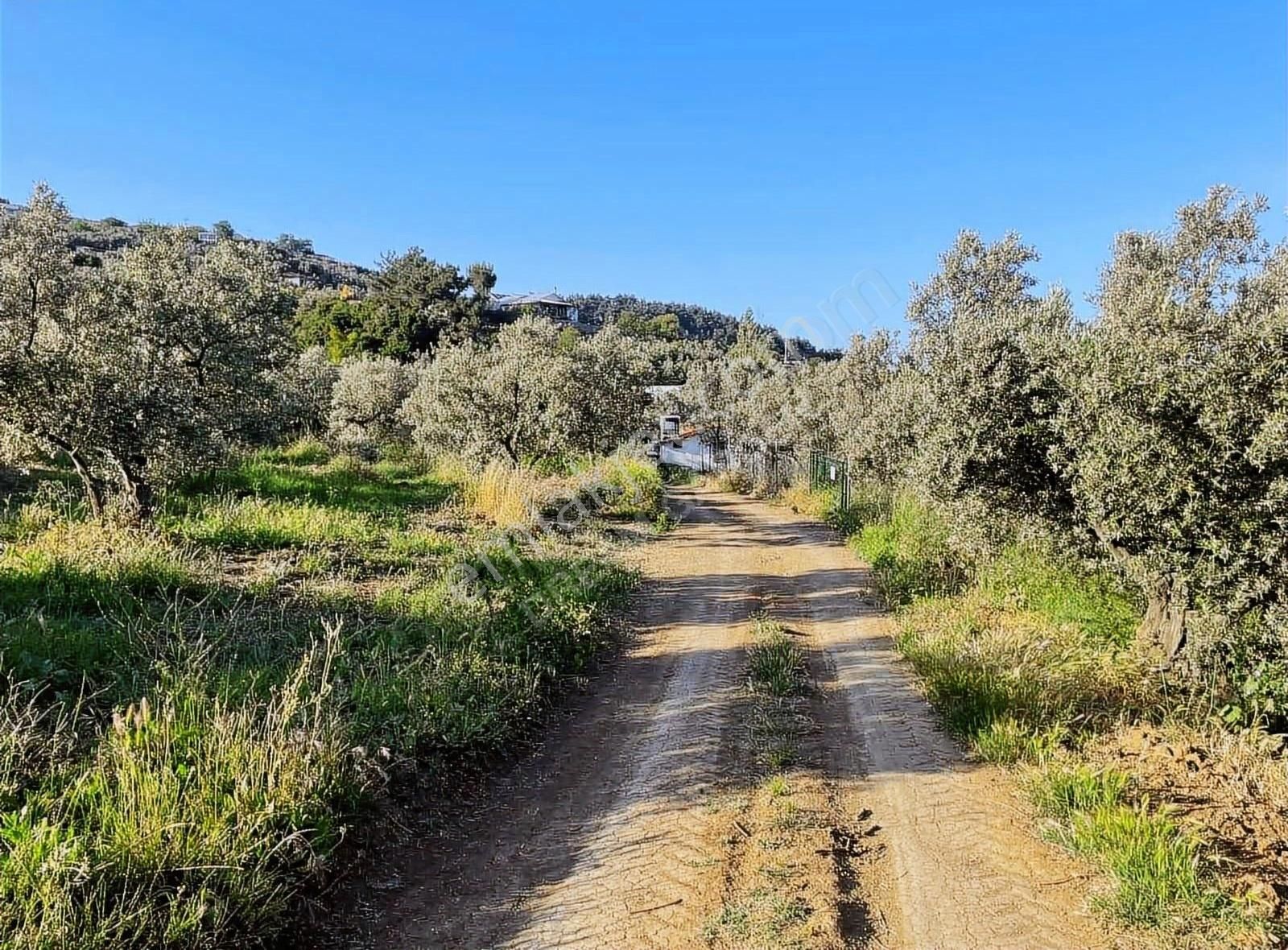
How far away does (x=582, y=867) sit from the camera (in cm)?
439

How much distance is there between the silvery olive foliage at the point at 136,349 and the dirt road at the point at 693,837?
7.63 meters

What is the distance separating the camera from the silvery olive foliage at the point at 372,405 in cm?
2711

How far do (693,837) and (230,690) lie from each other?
3.45 meters

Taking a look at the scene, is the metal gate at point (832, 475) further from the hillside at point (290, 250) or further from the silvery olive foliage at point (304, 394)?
the hillside at point (290, 250)

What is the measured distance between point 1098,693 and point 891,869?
3615mm

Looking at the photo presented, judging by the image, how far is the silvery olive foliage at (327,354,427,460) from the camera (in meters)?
27.1

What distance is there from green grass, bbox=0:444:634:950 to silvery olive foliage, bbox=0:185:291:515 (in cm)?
122

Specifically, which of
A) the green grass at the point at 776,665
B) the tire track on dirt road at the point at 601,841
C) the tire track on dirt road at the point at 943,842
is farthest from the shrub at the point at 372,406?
the tire track on dirt road at the point at 943,842

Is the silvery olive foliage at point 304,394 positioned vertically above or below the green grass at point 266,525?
above

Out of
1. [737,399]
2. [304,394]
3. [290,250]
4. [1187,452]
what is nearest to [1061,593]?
[1187,452]

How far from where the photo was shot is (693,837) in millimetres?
4645

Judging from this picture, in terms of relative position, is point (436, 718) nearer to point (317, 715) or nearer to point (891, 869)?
point (317, 715)

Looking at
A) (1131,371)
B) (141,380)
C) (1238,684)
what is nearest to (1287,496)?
(1131,371)

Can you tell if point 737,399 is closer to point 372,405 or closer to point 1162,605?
point 372,405
